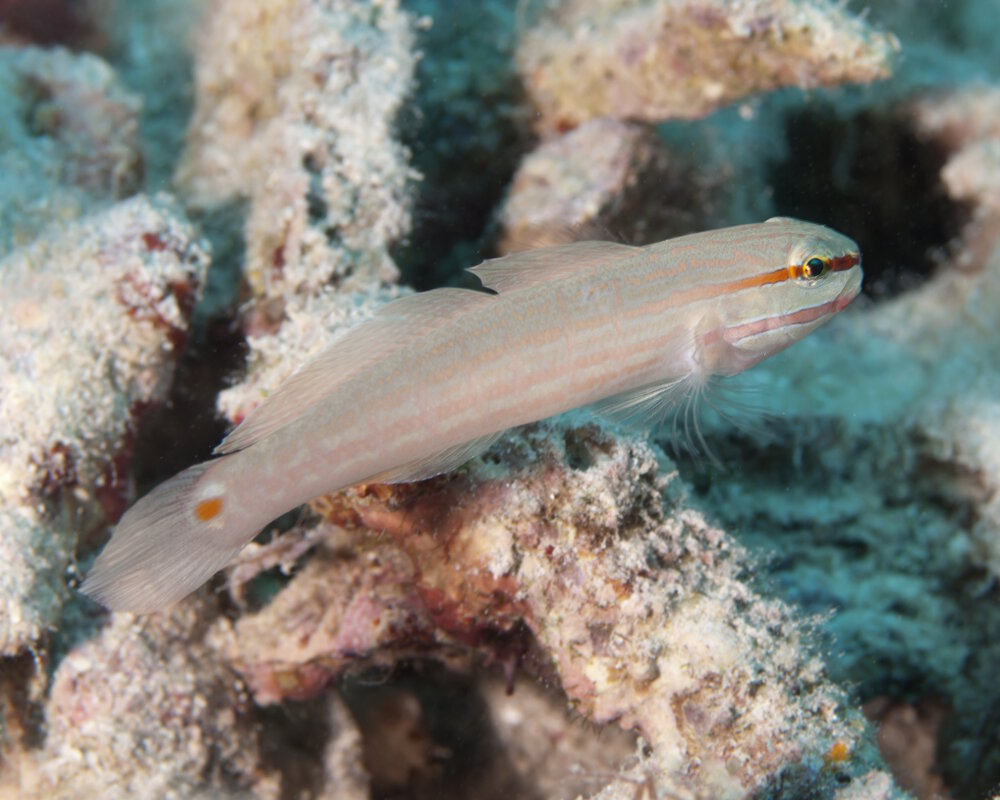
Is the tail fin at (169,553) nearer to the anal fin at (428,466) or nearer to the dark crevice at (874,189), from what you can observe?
the anal fin at (428,466)

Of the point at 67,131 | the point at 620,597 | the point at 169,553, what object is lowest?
the point at 620,597

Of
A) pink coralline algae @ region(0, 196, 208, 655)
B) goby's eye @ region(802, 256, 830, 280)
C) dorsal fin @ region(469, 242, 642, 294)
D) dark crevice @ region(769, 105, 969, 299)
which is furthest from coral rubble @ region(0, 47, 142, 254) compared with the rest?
dark crevice @ region(769, 105, 969, 299)

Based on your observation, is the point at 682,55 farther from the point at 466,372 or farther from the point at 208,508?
the point at 208,508

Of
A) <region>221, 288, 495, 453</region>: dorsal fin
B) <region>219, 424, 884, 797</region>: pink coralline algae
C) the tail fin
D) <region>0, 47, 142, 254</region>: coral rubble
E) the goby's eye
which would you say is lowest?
<region>219, 424, 884, 797</region>: pink coralline algae

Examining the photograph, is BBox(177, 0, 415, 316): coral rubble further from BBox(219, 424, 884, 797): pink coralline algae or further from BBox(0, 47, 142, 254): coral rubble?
BBox(219, 424, 884, 797): pink coralline algae

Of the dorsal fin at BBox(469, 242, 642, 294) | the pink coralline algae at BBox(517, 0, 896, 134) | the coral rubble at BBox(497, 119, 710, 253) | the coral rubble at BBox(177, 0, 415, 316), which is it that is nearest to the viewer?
the dorsal fin at BBox(469, 242, 642, 294)

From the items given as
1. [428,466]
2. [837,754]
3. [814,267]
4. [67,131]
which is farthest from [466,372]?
[67,131]

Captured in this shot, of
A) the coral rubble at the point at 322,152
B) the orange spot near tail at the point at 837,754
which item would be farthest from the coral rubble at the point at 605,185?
the orange spot near tail at the point at 837,754

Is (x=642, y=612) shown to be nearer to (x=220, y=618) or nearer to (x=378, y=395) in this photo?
(x=378, y=395)
